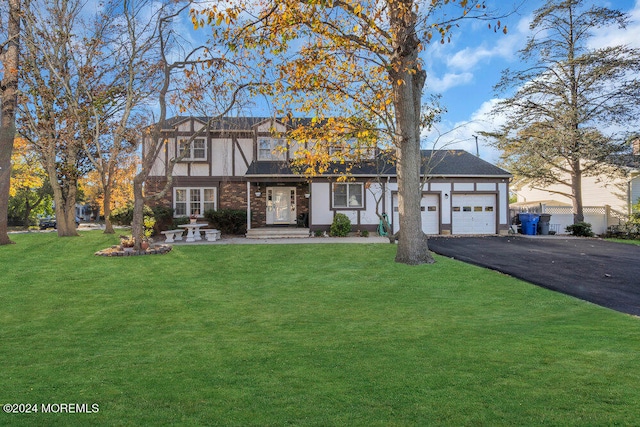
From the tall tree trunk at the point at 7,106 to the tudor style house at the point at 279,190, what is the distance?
19.2 ft

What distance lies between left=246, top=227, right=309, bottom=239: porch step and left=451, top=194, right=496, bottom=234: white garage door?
8330mm

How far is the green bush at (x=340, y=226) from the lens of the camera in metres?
17.4

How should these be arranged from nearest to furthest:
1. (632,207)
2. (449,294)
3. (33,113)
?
(449,294), (33,113), (632,207)

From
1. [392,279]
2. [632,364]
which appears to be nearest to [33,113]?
[392,279]

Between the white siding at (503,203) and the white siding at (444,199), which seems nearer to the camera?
the white siding at (444,199)

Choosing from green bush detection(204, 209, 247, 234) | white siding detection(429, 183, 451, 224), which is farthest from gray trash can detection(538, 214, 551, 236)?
green bush detection(204, 209, 247, 234)

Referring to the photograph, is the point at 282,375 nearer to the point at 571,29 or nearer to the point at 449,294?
the point at 449,294

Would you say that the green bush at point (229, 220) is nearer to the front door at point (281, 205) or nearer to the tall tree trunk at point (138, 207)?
the front door at point (281, 205)

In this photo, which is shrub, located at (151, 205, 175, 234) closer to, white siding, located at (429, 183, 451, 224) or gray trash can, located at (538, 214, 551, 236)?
white siding, located at (429, 183, 451, 224)

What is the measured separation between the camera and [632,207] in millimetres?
20109

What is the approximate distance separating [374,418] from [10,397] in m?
2.85

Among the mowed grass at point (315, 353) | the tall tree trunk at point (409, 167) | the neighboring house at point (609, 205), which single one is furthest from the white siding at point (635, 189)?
the mowed grass at point (315, 353)

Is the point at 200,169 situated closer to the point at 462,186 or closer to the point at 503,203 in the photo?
the point at 462,186

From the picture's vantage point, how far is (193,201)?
19.1 meters
